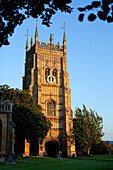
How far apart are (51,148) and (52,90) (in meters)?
12.6

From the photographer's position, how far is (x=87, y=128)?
48.8 metres

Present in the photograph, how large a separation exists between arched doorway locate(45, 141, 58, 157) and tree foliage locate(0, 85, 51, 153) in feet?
30.5

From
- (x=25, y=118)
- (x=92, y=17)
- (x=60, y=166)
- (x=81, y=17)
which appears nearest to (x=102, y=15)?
(x=92, y=17)

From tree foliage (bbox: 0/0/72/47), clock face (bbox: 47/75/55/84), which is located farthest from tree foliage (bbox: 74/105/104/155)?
tree foliage (bbox: 0/0/72/47)

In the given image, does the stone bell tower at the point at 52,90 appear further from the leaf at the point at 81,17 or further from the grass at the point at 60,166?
the leaf at the point at 81,17

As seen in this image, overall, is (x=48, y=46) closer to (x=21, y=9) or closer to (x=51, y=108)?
(x=51, y=108)

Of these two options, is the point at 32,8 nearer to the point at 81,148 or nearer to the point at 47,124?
the point at 47,124

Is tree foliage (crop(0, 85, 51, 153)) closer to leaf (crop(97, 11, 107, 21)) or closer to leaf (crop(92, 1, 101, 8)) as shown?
leaf (crop(97, 11, 107, 21))

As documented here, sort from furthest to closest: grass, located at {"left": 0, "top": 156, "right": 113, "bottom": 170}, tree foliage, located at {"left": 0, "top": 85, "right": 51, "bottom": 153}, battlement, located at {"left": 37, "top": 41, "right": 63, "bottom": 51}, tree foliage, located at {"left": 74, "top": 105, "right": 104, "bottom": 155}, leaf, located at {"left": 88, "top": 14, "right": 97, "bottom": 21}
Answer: battlement, located at {"left": 37, "top": 41, "right": 63, "bottom": 51} < tree foliage, located at {"left": 74, "top": 105, "right": 104, "bottom": 155} < tree foliage, located at {"left": 0, "top": 85, "right": 51, "bottom": 153} < grass, located at {"left": 0, "top": 156, "right": 113, "bottom": 170} < leaf, located at {"left": 88, "top": 14, "right": 97, "bottom": 21}

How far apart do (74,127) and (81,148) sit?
18.4 feet

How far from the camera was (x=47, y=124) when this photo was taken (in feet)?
141

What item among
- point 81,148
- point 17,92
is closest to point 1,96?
point 17,92

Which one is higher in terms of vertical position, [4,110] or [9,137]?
[4,110]

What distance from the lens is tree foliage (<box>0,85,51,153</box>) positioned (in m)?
38.1
